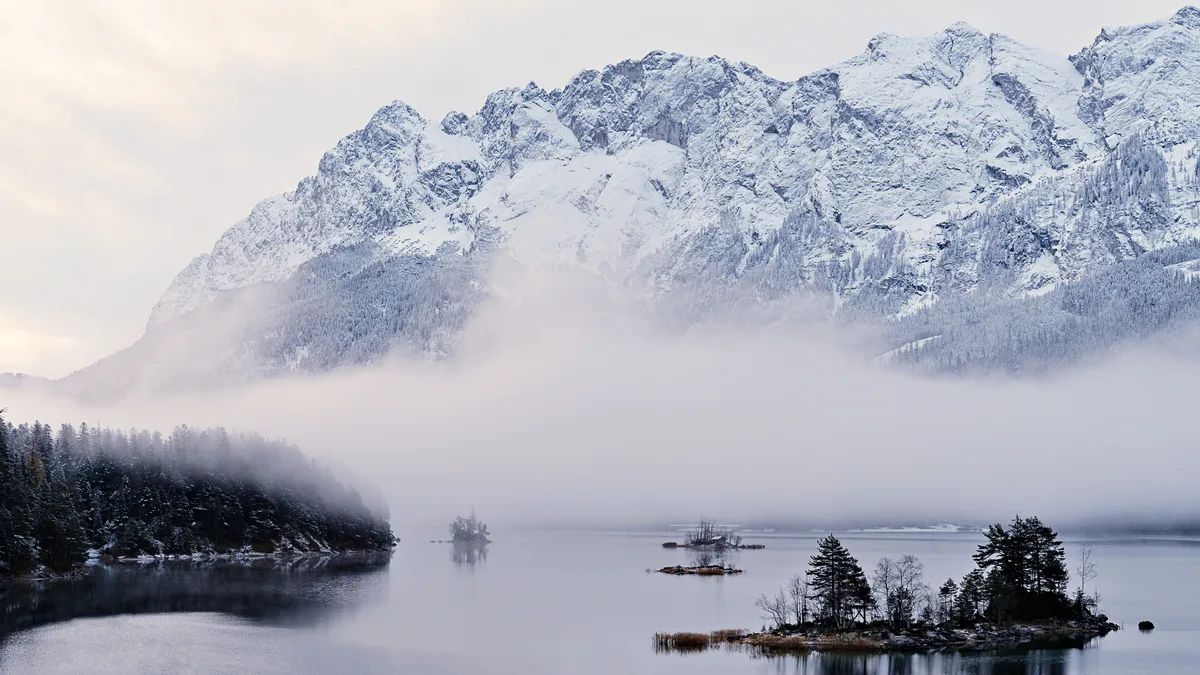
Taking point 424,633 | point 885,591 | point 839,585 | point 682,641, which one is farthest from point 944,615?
point 424,633

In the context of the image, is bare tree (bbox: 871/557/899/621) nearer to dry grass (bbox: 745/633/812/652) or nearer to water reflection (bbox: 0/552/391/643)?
dry grass (bbox: 745/633/812/652)

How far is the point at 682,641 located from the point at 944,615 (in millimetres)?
29988

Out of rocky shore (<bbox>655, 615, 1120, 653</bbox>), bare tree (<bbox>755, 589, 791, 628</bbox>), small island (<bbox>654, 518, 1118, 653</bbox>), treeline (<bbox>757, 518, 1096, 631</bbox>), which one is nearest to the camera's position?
rocky shore (<bbox>655, 615, 1120, 653</bbox>)

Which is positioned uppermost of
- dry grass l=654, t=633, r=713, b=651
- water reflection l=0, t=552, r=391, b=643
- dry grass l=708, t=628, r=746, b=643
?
dry grass l=708, t=628, r=746, b=643

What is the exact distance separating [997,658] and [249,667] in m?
74.5

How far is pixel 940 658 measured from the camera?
11312 centimetres

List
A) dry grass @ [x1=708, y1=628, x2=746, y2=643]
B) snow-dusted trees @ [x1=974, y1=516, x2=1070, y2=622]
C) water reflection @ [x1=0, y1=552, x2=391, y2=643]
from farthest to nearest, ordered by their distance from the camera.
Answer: water reflection @ [x1=0, y1=552, x2=391, y2=643] < snow-dusted trees @ [x1=974, y1=516, x2=1070, y2=622] < dry grass @ [x1=708, y1=628, x2=746, y2=643]

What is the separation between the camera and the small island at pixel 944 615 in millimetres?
120125

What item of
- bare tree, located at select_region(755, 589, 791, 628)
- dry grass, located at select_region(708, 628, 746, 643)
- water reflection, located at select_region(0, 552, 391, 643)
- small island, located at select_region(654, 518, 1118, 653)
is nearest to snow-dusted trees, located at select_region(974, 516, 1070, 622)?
small island, located at select_region(654, 518, 1118, 653)

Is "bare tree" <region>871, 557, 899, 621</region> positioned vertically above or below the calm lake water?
above

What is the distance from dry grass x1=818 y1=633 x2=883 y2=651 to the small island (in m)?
0.11

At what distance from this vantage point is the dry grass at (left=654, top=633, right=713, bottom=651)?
123m

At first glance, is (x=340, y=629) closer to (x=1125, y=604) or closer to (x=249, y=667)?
(x=249, y=667)

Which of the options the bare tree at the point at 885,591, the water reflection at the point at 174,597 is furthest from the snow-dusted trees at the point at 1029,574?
the water reflection at the point at 174,597
